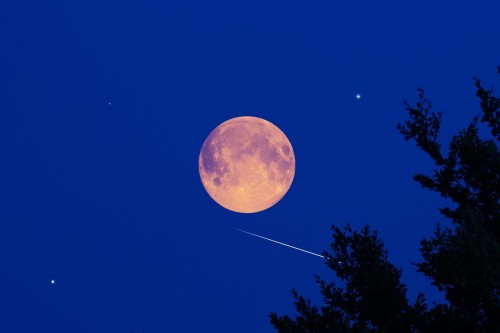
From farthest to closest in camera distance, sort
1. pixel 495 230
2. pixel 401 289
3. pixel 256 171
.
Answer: pixel 256 171, pixel 401 289, pixel 495 230

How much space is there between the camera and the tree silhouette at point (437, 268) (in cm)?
781

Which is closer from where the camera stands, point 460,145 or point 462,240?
point 462,240

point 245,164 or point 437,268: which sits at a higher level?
point 245,164

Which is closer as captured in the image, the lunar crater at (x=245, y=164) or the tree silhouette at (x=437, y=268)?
the tree silhouette at (x=437, y=268)

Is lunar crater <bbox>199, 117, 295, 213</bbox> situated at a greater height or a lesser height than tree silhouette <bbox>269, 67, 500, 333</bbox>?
greater

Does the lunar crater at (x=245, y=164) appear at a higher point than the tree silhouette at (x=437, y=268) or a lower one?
higher

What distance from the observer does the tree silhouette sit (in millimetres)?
7812

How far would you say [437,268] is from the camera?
837 centimetres

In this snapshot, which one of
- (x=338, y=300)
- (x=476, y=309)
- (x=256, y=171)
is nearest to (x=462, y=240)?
(x=476, y=309)

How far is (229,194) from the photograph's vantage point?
15.6m

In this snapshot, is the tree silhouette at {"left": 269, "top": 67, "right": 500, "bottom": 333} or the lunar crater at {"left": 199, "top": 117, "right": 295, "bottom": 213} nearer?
the tree silhouette at {"left": 269, "top": 67, "right": 500, "bottom": 333}

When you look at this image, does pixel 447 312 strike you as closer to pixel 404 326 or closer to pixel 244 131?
pixel 404 326

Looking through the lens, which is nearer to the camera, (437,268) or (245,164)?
(437,268)

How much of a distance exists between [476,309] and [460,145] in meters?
3.07
